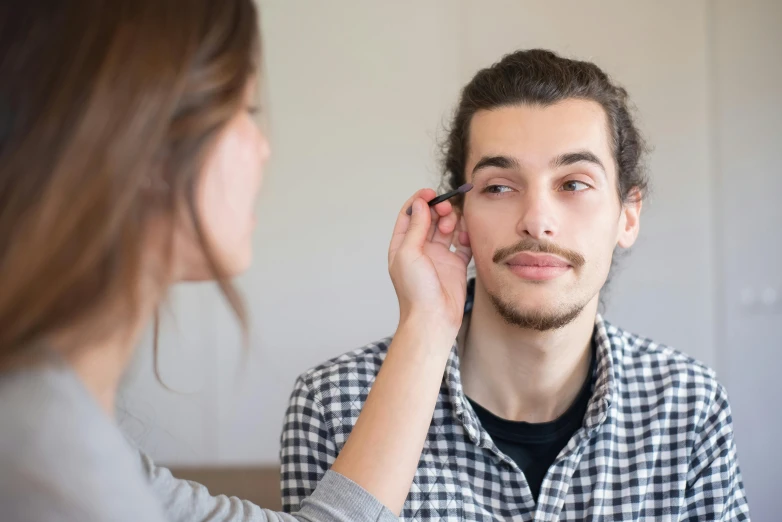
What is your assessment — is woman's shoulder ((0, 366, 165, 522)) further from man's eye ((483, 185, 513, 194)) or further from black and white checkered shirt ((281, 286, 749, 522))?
man's eye ((483, 185, 513, 194))

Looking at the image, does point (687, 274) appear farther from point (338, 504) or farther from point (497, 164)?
point (338, 504)

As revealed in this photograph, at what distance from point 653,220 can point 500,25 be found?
0.76m

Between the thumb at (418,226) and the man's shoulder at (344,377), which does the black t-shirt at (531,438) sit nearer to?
the man's shoulder at (344,377)

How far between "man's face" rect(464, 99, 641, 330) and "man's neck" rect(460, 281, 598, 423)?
45mm

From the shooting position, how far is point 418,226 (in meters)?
1.16

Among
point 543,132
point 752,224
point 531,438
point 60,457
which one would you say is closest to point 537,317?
point 531,438

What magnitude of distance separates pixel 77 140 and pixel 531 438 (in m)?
0.93

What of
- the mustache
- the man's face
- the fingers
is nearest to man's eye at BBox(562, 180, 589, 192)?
the man's face

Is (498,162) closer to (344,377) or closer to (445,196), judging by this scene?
(445,196)

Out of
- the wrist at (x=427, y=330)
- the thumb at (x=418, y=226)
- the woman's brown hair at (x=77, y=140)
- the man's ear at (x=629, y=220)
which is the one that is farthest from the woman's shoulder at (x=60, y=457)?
the man's ear at (x=629, y=220)

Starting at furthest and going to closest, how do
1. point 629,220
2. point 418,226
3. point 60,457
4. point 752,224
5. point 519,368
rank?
point 752,224
point 629,220
point 519,368
point 418,226
point 60,457

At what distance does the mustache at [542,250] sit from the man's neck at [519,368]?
10 centimetres

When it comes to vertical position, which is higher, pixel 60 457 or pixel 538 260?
pixel 538 260

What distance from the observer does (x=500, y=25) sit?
2.18 meters
